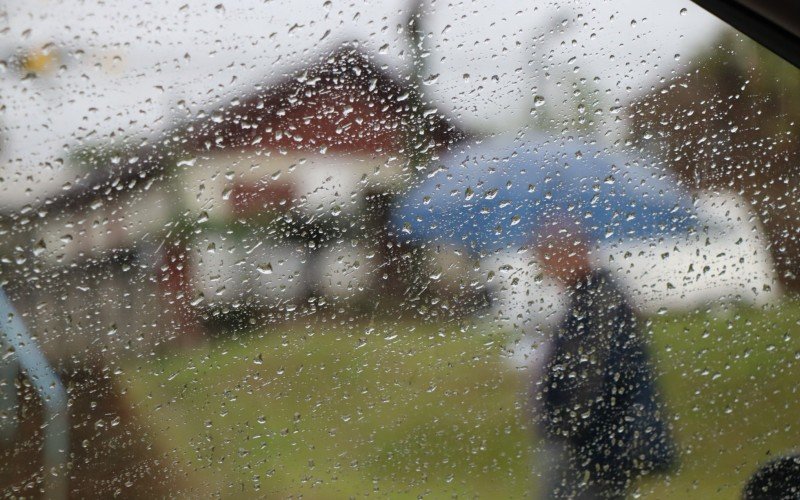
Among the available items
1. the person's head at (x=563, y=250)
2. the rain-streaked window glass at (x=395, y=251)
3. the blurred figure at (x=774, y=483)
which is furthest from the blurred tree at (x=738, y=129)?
the blurred figure at (x=774, y=483)

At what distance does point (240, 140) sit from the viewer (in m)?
0.94

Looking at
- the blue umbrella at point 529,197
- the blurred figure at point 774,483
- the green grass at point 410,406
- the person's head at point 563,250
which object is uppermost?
the blue umbrella at point 529,197

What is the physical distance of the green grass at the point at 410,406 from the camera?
96 centimetres

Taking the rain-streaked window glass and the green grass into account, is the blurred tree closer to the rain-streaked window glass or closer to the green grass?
the rain-streaked window glass

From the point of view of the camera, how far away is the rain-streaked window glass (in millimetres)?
863

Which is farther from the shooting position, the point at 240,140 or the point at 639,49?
the point at 639,49

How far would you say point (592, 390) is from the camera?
112cm

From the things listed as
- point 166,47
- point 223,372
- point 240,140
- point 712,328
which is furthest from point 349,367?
point 712,328

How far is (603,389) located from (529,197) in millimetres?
368

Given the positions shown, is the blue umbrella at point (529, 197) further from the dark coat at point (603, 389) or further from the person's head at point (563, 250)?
the dark coat at point (603, 389)

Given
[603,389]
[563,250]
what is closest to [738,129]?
[563,250]

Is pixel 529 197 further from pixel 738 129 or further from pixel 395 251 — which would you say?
pixel 738 129

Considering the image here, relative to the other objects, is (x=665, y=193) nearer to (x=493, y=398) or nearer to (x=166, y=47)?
(x=493, y=398)

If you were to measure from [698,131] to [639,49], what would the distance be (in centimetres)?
19
